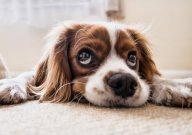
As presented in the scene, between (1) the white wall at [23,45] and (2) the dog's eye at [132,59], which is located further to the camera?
(1) the white wall at [23,45]

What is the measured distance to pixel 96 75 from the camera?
1205mm

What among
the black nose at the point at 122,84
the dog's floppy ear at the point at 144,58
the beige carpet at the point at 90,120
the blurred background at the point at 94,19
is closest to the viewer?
the beige carpet at the point at 90,120

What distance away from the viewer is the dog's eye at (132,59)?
1336mm

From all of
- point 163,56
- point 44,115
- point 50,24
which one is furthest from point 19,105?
point 163,56

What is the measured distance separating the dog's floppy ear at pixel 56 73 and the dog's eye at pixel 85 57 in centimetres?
7

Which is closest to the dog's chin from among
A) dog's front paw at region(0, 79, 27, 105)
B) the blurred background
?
dog's front paw at region(0, 79, 27, 105)

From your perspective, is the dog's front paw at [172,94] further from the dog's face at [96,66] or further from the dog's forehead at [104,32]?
the dog's forehead at [104,32]

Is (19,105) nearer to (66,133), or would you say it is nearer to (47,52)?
(47,52)

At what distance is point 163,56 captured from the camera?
253 centimetres

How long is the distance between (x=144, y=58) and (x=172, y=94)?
1.24 feet

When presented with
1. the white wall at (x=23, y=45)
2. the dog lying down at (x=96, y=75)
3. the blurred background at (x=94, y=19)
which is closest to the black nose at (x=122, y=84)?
the dog lying down at (x=96, y=75)

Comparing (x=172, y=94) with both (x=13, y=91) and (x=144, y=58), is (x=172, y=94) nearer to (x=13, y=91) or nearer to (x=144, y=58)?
(x=144, y=58)

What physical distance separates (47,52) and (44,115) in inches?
20.6

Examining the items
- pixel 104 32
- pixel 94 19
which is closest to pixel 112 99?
pixel 104 32
